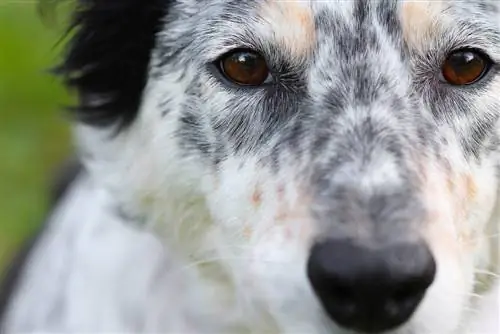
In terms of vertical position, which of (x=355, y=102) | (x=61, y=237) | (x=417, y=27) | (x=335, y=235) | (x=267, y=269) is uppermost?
(x=417, y=27)

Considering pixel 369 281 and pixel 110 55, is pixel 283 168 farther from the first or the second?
pixel 110 55

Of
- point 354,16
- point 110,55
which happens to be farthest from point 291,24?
point 110,55

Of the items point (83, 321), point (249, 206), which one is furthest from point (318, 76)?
point (83, 321)

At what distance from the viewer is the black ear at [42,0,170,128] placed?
3.36 meters

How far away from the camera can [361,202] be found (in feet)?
8.57

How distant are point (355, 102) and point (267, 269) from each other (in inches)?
19.5

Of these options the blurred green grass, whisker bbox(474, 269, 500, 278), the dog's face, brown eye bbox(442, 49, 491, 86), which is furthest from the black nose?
the blurred green grass

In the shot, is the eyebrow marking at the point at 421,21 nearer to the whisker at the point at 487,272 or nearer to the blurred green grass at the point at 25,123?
the whisker at the point at 487,272

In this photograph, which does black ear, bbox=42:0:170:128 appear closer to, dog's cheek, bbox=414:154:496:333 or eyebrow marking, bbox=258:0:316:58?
eyebrow marking, bbox=258:0:316:58

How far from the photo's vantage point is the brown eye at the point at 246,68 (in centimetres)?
310

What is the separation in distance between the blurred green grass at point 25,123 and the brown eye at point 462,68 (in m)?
2.89

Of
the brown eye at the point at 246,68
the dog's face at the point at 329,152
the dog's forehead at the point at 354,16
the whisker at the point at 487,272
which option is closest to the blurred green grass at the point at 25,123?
the dog's face at the point at 329,152

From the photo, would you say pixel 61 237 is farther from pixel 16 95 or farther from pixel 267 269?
pixel 16 95

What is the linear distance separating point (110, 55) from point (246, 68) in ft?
1.80
